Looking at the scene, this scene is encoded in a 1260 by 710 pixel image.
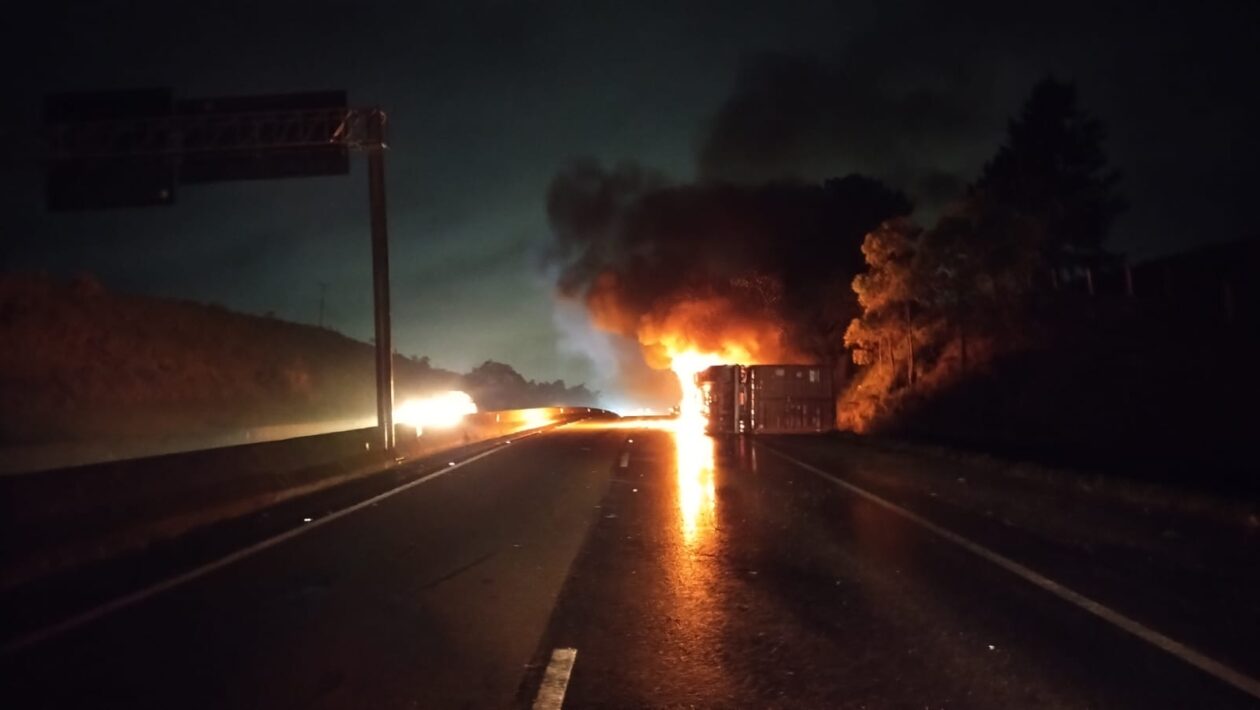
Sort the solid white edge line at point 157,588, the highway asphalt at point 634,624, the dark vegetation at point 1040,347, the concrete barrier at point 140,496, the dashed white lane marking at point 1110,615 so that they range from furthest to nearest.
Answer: the dark vegetation at point 1040,347 → the concrete barrier at point 140,496 → the solid white edge line at point 157,588 → the dashed white lane marking at point 1110,615 → the highway asphalt at point 634,624

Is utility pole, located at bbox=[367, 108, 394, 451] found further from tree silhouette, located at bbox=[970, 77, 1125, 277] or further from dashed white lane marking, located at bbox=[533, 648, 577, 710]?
tree silhouette, located at bbox=[970, 77, 1125, 277]

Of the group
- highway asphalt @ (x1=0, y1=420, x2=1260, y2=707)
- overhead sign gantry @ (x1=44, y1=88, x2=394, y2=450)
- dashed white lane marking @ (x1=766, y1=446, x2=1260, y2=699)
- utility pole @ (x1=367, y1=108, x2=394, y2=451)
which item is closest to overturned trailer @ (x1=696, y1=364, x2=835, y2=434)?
utility pole @ (x1=367, y1=108, x2=394, y2=451)

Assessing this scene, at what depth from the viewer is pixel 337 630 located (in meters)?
7.91

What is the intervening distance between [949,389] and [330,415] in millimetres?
39461

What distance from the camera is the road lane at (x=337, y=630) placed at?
20.9ft

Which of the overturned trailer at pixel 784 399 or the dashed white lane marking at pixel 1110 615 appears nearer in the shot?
the dashed white lane marking at pixel 1110 615

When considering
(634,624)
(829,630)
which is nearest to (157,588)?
(634,624)

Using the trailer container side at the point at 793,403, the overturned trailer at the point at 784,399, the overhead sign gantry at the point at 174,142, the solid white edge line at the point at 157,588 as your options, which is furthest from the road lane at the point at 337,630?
the trailer container side at the point at 793,403

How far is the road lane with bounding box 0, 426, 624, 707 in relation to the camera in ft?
20.9

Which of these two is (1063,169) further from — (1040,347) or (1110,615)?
(1110,615)

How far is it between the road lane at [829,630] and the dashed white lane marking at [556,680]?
0.08 meters

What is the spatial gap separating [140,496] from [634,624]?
9.49 m

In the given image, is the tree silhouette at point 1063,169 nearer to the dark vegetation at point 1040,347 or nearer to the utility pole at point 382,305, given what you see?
the dark vegetation at point 1040,347

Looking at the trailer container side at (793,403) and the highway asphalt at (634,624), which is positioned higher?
the trailer container side at (793,403)
